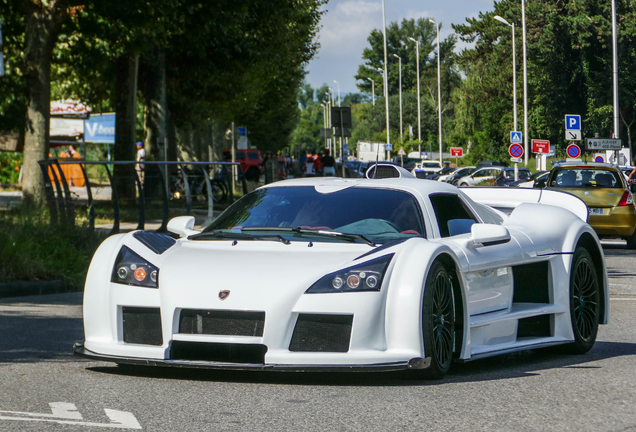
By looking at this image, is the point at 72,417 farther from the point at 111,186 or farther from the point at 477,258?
the point at 111,186

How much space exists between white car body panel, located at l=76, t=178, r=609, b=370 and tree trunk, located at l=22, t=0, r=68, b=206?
13.4 m

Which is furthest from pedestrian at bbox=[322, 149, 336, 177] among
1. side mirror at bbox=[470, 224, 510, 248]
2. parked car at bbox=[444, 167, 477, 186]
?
side mirror at bbox=[470, 224, 510, 248]

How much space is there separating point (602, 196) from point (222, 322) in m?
14.7

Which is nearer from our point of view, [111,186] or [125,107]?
[111,186]

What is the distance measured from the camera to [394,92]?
459ft

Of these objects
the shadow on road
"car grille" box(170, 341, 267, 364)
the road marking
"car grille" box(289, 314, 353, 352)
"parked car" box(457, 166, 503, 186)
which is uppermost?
"car grille" box(289, 314, 353, 352)

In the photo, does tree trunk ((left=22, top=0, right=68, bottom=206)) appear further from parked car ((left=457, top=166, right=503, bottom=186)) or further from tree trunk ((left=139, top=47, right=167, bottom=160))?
parked car ((left=457, top=166, right=503, bottom=186))

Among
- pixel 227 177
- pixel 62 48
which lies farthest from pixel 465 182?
pixel 227 177

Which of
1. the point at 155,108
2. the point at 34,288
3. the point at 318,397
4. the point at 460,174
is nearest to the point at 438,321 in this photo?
the point at 318,397

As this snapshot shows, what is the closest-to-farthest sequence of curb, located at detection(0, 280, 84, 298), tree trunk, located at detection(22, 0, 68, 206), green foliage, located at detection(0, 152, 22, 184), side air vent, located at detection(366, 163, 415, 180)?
side air vent, located at detection(366, 163, 415, 180), curb, located at detection(0, 280, 84, 298), tree trunk, located at detection(22, 0, 68, 206), green foliage, located at detection(0, 152, 22, 184)

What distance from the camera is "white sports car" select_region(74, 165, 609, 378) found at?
17.3ft

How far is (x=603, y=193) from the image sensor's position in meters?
18.8

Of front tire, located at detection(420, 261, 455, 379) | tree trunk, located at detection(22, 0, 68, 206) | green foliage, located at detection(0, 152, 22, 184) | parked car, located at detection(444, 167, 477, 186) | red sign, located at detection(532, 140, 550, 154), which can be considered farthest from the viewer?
parked car, located at detection(444, 167, 477, 186)

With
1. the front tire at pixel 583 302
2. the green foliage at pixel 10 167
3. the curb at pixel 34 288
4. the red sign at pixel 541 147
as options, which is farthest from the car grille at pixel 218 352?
the red sign at pixel 541 147
